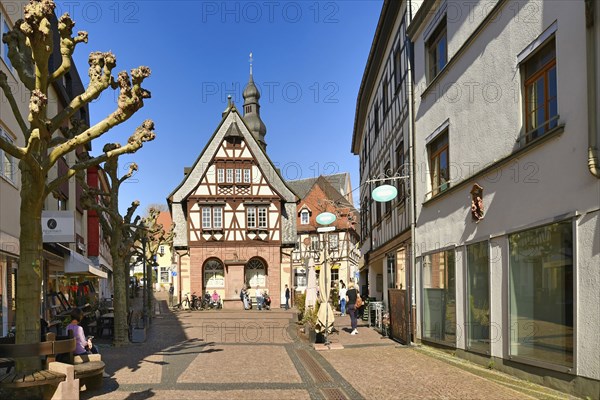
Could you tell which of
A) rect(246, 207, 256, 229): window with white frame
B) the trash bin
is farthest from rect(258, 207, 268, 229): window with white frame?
the trash bin

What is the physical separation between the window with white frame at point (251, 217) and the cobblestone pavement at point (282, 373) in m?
25.0

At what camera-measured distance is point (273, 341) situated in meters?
17.1

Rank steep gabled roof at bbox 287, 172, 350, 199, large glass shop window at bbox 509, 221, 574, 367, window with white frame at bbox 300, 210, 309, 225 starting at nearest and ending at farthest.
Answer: large glass shop window at bbox 509, 221, 574, 367 → window with white frame at bbox 300, 210, 309, 225 → steep gabled roof at bbox 287, 172, 350, 199

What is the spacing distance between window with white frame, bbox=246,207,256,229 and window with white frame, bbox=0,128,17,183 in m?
26.4

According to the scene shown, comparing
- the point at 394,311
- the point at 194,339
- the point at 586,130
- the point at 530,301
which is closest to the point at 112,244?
the point at 194,339

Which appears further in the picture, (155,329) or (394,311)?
(155,329)

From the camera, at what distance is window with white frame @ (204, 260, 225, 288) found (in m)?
42.3

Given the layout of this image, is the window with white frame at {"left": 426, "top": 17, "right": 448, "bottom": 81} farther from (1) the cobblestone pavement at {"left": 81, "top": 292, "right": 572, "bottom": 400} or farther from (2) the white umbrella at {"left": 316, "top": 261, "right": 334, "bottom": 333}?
(1) the cobblestone pavement at {"left": 81, "top": 292, "right": 572, "bottom": 400}

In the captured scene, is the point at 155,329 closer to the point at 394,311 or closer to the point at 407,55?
the point at 394,311

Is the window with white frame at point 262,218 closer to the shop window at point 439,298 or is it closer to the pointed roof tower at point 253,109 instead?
the pointed roof tower at point 253,109

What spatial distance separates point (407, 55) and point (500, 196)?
752 cm

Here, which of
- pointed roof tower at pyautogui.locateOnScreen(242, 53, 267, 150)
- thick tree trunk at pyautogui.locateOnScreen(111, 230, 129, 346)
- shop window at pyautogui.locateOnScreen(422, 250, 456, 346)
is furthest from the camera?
pointed roof tower at pyautogui.locateOnScreen(242, 53, 267, 150)

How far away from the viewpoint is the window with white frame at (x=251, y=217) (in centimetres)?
4219

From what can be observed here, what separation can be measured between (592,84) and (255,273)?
120 ft
